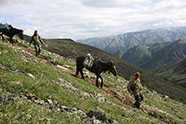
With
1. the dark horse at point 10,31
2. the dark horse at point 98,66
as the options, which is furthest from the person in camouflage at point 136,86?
the dark horse at point 10,31

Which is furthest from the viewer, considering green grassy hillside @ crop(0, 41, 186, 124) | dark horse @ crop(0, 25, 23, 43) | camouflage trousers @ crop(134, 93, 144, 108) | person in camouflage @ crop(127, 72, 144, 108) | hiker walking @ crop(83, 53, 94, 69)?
dark horse @ crop(0, 25, 23, 43)

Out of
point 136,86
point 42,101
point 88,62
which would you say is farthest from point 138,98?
point 42,101

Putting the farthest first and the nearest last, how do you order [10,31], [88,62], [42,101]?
[10,31] < [88,62] < [42,101]

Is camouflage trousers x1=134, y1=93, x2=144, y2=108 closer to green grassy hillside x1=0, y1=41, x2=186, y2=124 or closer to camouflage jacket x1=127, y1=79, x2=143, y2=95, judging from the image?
camouflage jacket x1=127, y1=79, x2=143, y2=95

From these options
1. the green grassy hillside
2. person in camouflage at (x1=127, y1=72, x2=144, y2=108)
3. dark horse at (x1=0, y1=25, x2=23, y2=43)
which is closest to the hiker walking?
the green grassy hillside

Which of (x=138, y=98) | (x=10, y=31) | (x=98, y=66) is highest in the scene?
(x=10, y=31)

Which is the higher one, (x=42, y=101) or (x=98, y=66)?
(x=42, y=101)

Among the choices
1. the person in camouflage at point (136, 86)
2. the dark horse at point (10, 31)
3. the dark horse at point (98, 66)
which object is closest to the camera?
the person in camouflage at point (136, 86)

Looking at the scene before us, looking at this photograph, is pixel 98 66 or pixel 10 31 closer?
pixel 98 66

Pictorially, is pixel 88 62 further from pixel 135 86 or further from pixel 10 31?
pixel 10 31

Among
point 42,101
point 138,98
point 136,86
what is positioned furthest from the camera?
point 138,98

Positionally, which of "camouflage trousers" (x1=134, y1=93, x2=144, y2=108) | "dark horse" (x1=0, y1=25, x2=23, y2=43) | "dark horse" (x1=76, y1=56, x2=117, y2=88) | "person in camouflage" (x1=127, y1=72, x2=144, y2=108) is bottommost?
"camouflage trousers" (x1=134, y1=93, x2=144, y2=108)

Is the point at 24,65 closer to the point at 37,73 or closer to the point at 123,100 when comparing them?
the point at 37,73

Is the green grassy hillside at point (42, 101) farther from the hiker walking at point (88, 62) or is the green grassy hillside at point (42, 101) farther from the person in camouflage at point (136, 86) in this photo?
the hiker walking at point (88, 62)
